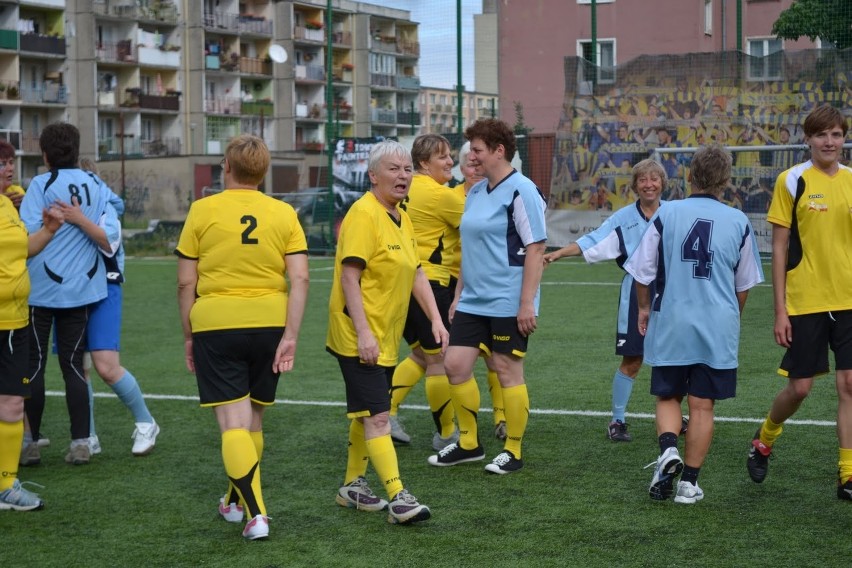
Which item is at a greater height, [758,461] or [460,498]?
[758,461]

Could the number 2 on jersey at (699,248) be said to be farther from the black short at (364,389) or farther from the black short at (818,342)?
the black short at (364,389)

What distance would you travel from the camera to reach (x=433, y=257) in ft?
23.0

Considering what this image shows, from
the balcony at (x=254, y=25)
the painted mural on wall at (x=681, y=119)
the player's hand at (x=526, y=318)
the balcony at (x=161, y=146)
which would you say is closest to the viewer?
the player's hand at (x=526, y=318)

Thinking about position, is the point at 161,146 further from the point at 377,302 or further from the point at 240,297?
the point at 240,297

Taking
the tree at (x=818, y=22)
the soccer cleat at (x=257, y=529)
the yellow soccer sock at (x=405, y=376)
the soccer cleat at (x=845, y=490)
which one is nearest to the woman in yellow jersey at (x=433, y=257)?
the yellow soccer sock at (x=405, y=376)

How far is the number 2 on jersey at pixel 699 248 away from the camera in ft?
17.3

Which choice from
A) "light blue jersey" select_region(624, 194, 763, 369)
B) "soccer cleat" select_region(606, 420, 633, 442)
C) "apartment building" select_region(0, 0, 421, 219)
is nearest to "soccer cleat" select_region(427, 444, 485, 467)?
"soccer cleat" select_region(606, 420, 633, 442)

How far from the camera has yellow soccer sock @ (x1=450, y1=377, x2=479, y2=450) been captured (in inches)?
250

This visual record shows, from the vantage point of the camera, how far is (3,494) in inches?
222

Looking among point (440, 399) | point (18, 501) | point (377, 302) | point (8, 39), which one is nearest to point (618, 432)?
point (440, 399)

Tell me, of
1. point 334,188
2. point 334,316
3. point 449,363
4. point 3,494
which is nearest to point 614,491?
point 449,363

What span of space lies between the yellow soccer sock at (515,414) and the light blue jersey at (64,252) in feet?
8.26

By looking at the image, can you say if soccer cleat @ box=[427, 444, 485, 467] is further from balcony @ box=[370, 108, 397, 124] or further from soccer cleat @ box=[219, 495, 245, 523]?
balcony @ box=[370, 108, 397, 124]

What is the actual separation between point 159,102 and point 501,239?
58296 mm
